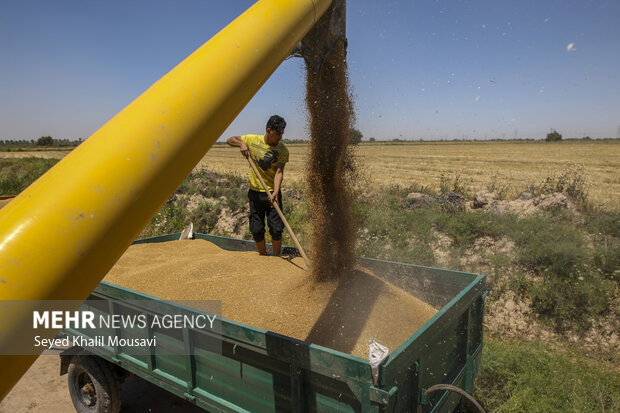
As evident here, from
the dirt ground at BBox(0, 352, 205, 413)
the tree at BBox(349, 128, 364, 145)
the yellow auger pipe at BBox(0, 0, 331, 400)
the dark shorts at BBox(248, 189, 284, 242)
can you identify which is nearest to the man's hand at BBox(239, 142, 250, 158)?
the dark shorts at BBox(248, 189, 284, 242)

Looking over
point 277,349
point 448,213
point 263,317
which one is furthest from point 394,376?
point 448,213

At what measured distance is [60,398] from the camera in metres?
3.73

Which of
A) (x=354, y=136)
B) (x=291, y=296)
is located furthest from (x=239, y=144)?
(x=291, y=296)

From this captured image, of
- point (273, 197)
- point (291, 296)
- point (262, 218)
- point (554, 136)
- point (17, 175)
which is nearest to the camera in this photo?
point (291, 296)

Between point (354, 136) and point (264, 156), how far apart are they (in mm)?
1532

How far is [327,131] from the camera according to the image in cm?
312

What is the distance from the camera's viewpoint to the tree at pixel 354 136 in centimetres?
322

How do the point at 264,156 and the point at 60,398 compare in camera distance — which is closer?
the point at 60,398

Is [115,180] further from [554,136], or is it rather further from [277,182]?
[554,136]

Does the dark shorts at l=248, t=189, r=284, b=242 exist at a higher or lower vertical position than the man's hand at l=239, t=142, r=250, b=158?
lower

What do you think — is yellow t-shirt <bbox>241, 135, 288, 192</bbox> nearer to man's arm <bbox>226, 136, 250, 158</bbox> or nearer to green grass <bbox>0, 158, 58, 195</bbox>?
man's arm <bbox>226, 136, 250, 158</bbox>

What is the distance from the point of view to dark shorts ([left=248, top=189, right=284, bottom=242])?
4504 millimetres

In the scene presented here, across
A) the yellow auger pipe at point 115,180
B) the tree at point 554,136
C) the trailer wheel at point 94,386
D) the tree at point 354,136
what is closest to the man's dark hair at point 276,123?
the tree at point 354,136

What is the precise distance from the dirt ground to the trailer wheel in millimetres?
393
